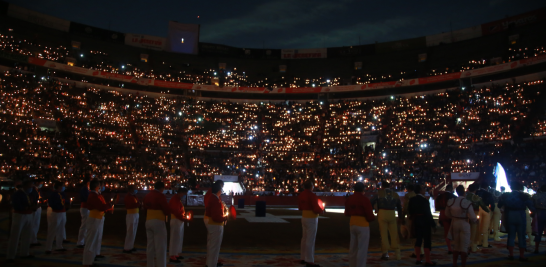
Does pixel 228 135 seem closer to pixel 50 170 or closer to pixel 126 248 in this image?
pixel 50 170

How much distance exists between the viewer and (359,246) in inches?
267

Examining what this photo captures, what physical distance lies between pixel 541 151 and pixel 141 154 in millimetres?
33247

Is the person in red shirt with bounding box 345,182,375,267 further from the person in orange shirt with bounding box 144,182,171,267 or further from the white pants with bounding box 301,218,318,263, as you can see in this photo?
the person in orange shirt with bounding box 144,182,171,267

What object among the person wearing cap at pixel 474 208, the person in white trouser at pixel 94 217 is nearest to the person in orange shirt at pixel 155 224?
the person in white trouser at pixel 94 217

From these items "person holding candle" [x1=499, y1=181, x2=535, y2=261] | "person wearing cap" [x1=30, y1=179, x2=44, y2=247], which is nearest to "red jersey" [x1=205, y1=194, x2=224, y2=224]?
"person wearing cap" [x1=30, y1=179, x2=44, y2=247]

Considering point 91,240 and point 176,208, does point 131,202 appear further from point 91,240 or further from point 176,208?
point 176,208

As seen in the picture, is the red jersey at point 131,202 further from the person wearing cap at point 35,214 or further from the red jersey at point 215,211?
the red jersey at point 215,211

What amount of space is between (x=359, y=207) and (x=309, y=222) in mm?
Answer: 1363

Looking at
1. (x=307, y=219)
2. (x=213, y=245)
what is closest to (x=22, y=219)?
(x=213, y=245)

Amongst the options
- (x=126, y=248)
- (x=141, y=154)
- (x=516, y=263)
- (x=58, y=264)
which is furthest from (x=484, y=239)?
(x=141, y=154)

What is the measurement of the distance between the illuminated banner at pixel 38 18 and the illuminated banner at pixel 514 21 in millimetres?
52704

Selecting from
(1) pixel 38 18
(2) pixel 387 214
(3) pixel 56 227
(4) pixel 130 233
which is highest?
(1) pixel 38 18

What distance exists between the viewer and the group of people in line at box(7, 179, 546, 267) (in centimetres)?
677

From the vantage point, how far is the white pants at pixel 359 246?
673cm
